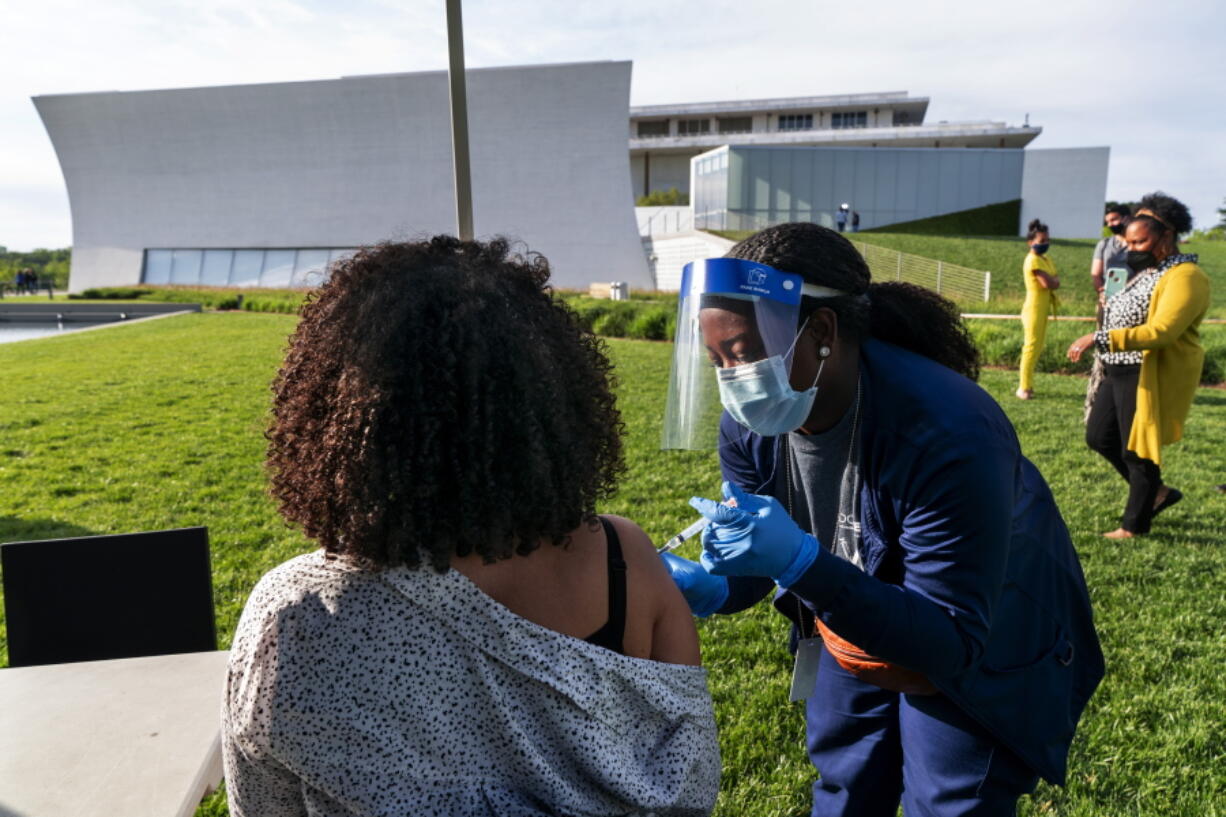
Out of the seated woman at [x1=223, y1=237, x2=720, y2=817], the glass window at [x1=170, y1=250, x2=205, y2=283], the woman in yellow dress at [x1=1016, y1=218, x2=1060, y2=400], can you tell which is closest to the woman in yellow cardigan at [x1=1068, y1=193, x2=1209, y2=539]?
the woman in yellow dress at [x1=1016, y1=218, x2=1060, y2=400]

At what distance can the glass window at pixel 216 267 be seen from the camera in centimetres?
3881

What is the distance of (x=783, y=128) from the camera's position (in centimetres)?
6097

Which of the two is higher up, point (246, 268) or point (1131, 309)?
point (246, 268)

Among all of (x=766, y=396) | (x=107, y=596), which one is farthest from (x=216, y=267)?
(x=766, y=396)

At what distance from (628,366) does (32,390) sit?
26.1 ft

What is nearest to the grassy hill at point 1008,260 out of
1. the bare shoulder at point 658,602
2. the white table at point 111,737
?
the white table at point 111,737

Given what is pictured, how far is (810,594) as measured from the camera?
Answer: 154cm

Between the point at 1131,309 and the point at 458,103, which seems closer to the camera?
the point at 458,103

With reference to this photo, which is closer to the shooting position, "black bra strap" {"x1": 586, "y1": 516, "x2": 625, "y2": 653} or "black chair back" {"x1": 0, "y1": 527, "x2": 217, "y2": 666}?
"black bra strap" {"x1": 586, "y1": 516, "x2": 625, "y2": 653}

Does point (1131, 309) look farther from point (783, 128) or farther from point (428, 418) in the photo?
point (783, 128)

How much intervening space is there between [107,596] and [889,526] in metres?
2.29

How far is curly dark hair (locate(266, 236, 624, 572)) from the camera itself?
1074 millimetres

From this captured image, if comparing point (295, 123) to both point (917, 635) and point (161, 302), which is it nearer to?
point (161, 302)

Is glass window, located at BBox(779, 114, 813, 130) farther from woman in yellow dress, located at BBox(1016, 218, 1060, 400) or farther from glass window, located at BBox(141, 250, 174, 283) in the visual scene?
woman in yellow dress, located at BBox(1016, 218, 1060, 400)
